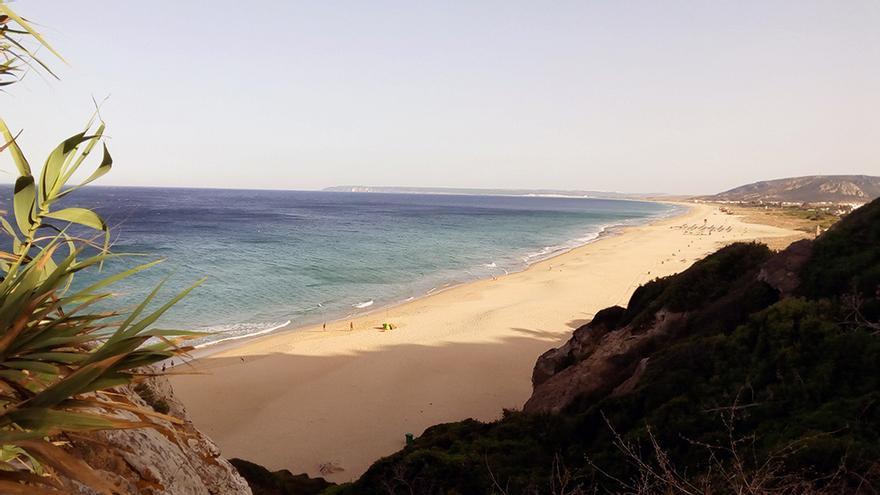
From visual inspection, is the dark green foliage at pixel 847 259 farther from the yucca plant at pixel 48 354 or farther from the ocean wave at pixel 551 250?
→ the ocean wave at pixel 551 250

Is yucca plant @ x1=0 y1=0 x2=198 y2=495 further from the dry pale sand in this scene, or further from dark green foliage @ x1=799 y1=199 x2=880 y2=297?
the dry pale sand

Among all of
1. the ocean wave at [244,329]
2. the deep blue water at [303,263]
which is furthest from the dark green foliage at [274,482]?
the ocean wave at [244,329]

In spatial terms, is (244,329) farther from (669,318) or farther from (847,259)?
(847,259)

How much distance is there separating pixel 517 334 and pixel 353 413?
834 centimetres

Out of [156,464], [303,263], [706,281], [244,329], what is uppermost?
[706,281]

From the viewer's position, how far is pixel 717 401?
608 cm

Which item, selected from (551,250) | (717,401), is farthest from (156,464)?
(551,250)

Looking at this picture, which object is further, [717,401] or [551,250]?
[551,250]

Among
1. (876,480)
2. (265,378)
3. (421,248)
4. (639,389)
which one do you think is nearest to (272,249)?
(421,248)

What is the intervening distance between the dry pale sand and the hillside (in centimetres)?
320

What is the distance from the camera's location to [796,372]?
5.89 metres

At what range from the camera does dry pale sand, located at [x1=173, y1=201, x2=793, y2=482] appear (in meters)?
11.4

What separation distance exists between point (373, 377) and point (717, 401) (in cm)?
1082

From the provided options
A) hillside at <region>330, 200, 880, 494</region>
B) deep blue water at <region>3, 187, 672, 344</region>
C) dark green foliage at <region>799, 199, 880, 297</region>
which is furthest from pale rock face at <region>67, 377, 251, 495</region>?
dark green foliage at <region>799, 199, 880, 297</region>
